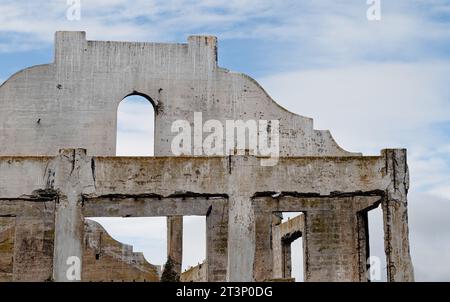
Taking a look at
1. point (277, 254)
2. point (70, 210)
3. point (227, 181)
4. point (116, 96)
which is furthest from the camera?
point (277, 254)

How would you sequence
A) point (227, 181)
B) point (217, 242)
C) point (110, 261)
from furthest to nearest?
point (110, 261)
point (217, 242)
point (227, 181)

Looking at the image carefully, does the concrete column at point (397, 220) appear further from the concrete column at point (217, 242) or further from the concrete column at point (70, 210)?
the concrete column at point (70, 210)

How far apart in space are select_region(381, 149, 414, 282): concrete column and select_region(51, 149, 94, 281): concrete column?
567 centimetres

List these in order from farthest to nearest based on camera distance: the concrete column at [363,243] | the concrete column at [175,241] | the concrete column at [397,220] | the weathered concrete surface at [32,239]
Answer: the concrete column at [175,241], the weathered concrete surface at [32,239], the concrete column at [363,243], the concrete column at [397,220]

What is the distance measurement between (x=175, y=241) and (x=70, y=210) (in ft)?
22.8

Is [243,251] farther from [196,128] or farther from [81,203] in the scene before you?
[196,128]

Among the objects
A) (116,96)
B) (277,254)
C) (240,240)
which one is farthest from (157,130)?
(277,254)

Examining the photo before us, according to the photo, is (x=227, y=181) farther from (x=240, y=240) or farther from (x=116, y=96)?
(x=116, y=96)

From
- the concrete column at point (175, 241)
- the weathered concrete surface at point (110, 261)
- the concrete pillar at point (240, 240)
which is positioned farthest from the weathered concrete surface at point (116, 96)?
the weathered concrete surface at point (110, 261)

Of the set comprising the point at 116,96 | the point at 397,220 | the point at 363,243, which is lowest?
the point at 397,220

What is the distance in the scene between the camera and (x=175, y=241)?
23844 millimetres

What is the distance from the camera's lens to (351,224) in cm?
2181

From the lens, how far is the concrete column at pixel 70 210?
17016 mm

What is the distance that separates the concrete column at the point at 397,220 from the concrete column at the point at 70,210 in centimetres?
567
